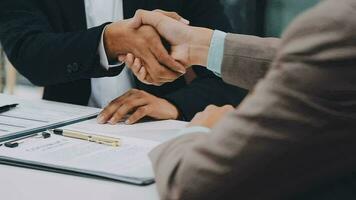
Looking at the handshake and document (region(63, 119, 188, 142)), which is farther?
the handshake

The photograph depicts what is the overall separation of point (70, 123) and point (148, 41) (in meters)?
0.31

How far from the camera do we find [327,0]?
62cm

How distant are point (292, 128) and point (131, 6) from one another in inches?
45.9

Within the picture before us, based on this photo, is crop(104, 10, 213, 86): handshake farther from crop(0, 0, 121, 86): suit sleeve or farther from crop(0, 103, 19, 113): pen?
crop(0, 103, 19, 113): pen

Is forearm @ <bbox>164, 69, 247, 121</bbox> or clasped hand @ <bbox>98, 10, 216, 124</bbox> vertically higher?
clasped hand @ <bbox>98, 10, 216, 124</bbox>

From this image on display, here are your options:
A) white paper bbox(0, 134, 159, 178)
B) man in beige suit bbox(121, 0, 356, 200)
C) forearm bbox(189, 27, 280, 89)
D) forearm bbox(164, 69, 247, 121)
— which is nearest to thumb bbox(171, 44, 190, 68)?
forearm bbox(164, 69, 247, 121)

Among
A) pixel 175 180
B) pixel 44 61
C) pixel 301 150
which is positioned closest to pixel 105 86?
pixel 44 61

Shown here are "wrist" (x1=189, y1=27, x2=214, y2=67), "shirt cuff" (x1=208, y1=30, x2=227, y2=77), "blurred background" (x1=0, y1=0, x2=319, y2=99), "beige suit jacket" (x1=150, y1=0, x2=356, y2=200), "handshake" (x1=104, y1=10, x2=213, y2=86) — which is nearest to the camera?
"beige suit jacket" (x1=150, y1=0, x2=356, y2=200)

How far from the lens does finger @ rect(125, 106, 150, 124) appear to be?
137 cm

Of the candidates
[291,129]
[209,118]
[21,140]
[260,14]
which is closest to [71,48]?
[21,140]

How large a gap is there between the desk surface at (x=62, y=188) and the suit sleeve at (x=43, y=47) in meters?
0.58

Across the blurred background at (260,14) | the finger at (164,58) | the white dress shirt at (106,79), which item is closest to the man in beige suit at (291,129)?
the finger at (164,58)

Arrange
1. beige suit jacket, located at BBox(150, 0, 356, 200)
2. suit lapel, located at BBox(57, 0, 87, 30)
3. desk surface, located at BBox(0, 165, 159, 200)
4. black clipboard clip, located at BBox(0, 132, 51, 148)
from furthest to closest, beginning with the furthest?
suit lapel, located at BBox(57, 0, 87, 30) < black clipboard clip, located at BBox(0, 132, 51, 148) < desk surface, located at BBox(0, 165, 159, 200) < beige suit jacket, located at BBox(150, 0, 356, 200)

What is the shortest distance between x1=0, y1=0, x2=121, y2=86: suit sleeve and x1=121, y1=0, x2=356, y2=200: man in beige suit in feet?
2.61
